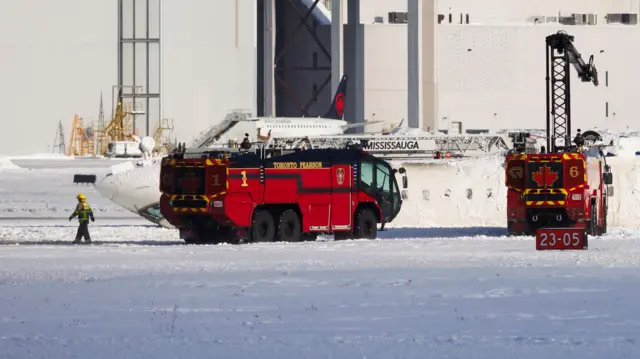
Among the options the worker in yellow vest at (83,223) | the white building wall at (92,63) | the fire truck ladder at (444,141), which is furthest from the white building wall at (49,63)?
the worker in yellow vest at (83,223)

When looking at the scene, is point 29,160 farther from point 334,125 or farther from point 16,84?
point 334,125

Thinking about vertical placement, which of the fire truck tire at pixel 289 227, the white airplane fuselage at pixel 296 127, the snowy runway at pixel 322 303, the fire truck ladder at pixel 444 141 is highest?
the white airplane fuselage at pixel 296 127

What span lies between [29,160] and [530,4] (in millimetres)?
46196

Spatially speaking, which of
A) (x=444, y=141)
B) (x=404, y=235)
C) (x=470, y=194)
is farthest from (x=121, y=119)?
(x=404, y=235)

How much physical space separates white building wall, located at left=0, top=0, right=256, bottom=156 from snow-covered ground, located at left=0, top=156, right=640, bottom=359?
50.7m

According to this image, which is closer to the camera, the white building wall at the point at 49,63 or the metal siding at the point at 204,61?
the white building wall at the point at 49,63

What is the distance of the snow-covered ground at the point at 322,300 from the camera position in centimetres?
1405

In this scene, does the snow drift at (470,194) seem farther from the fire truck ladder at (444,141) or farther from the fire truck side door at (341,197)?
the fire truck side door at (341,197)

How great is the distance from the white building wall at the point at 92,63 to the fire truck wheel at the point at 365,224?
46579 millimetres

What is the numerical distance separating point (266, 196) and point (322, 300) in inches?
673

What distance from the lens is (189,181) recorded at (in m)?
35.4

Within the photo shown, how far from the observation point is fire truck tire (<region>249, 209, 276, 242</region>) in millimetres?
35281

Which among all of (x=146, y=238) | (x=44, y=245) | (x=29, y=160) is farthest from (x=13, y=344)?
(x=29, y=160)

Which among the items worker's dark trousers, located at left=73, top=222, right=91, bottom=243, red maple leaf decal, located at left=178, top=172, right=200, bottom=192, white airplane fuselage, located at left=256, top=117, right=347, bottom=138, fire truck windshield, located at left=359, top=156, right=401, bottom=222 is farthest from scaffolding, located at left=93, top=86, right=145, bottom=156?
red maple leaf decal, located at left=178, top=172, right=200, bottom=192
